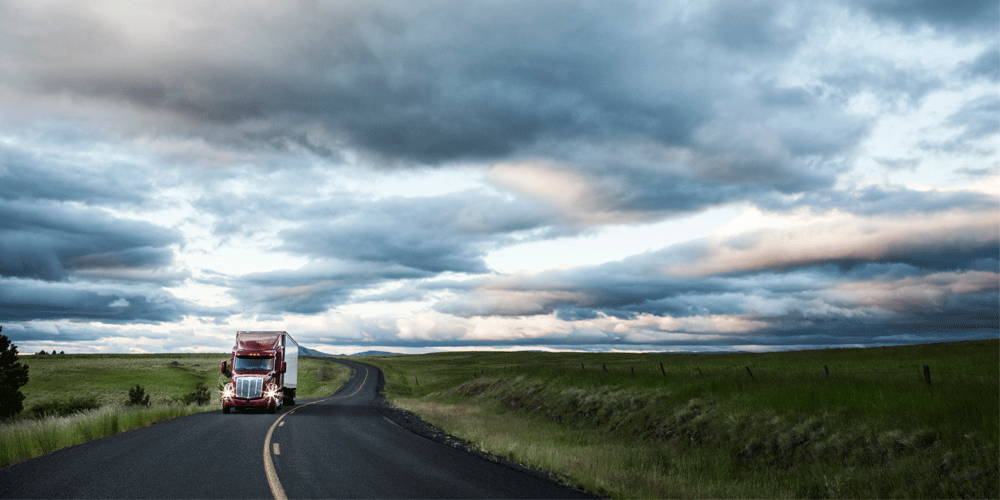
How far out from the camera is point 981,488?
10.5m

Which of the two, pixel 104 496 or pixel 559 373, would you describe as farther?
pixel 559 373

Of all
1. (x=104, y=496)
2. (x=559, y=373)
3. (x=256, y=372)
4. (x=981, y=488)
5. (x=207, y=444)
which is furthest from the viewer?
(x=559, y=373)

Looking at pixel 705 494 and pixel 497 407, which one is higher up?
pixel 705 494

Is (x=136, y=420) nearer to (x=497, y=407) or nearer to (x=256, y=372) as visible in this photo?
(x=256, y=372)

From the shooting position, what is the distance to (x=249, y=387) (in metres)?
28.3

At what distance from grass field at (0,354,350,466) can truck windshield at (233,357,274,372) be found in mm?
3129

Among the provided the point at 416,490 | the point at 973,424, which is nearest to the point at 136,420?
the point at 416,490

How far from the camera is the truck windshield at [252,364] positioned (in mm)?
28966

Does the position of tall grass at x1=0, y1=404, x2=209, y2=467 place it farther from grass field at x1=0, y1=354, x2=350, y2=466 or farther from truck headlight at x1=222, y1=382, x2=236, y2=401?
truck headlight at x1=222, y1=382, x2=236, y2=401

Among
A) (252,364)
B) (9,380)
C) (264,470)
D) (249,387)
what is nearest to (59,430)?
(264,470)

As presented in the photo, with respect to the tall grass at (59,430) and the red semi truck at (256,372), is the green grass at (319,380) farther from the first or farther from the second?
the tall grass at (59,430)

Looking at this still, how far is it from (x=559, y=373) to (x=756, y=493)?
83.3 ft

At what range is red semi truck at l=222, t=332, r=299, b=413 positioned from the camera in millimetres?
28141

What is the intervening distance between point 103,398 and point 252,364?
4098 cm
